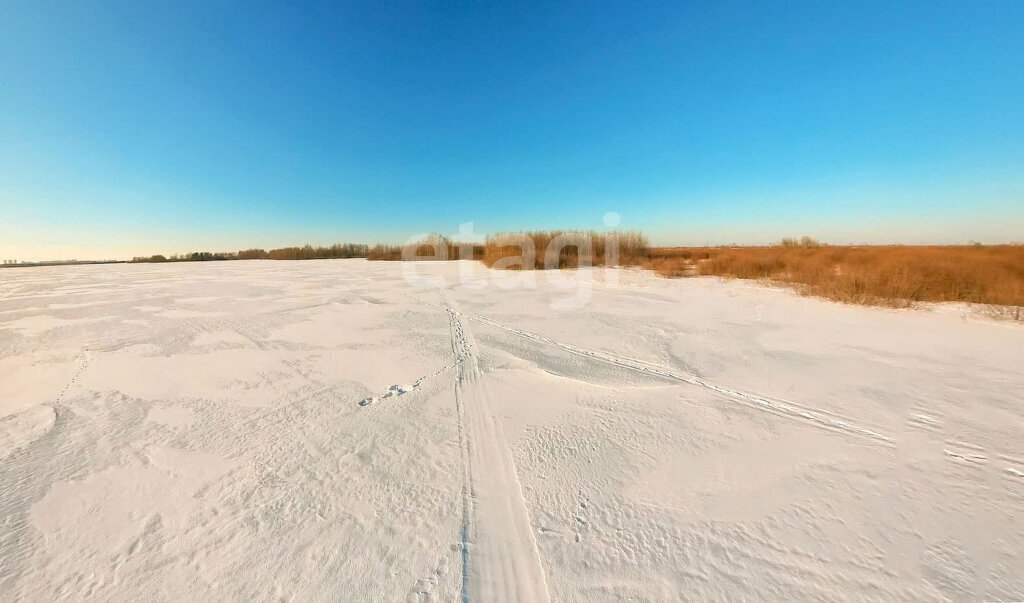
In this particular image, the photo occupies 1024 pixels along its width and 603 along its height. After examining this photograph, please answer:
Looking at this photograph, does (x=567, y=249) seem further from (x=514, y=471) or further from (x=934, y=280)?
(x=514, y=471)

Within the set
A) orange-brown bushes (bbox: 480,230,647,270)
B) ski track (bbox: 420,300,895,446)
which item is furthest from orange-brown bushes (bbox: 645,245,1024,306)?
orange-brown bushes (bbox: 480,230,647,270)

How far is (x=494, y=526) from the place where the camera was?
4.12 feet

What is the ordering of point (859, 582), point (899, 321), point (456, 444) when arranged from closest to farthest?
point (859, 582), point (456, 444), point (899, 321)

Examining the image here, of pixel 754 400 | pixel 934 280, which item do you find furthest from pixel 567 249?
pixel 754 400

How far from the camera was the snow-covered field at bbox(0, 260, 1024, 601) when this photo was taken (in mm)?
1054

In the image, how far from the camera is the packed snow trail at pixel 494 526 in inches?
40.6

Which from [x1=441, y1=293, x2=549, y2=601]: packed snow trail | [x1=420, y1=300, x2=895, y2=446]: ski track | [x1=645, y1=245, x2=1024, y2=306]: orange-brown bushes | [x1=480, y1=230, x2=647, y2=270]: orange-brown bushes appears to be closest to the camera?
[x1=441, y1=293, x2=549, y2=601]: packed snow trail

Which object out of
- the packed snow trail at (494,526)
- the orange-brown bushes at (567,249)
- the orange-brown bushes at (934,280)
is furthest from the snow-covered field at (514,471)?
the orange-brown bushes at (567,249)

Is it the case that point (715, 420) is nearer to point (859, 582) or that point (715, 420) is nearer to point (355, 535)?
point (859, 582)

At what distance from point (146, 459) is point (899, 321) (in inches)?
272

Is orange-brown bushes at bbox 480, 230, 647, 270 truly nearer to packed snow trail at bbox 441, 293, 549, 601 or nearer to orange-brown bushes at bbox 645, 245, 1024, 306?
orange-brown bushes at bbox 645, 245, 1024, 306

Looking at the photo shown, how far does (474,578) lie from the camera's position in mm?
1054

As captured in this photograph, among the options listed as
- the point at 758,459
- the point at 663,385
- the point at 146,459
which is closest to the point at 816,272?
the point at 663,385

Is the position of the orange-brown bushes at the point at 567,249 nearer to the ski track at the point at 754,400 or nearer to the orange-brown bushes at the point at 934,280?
the orange-brown bushes at the point at 934,280
